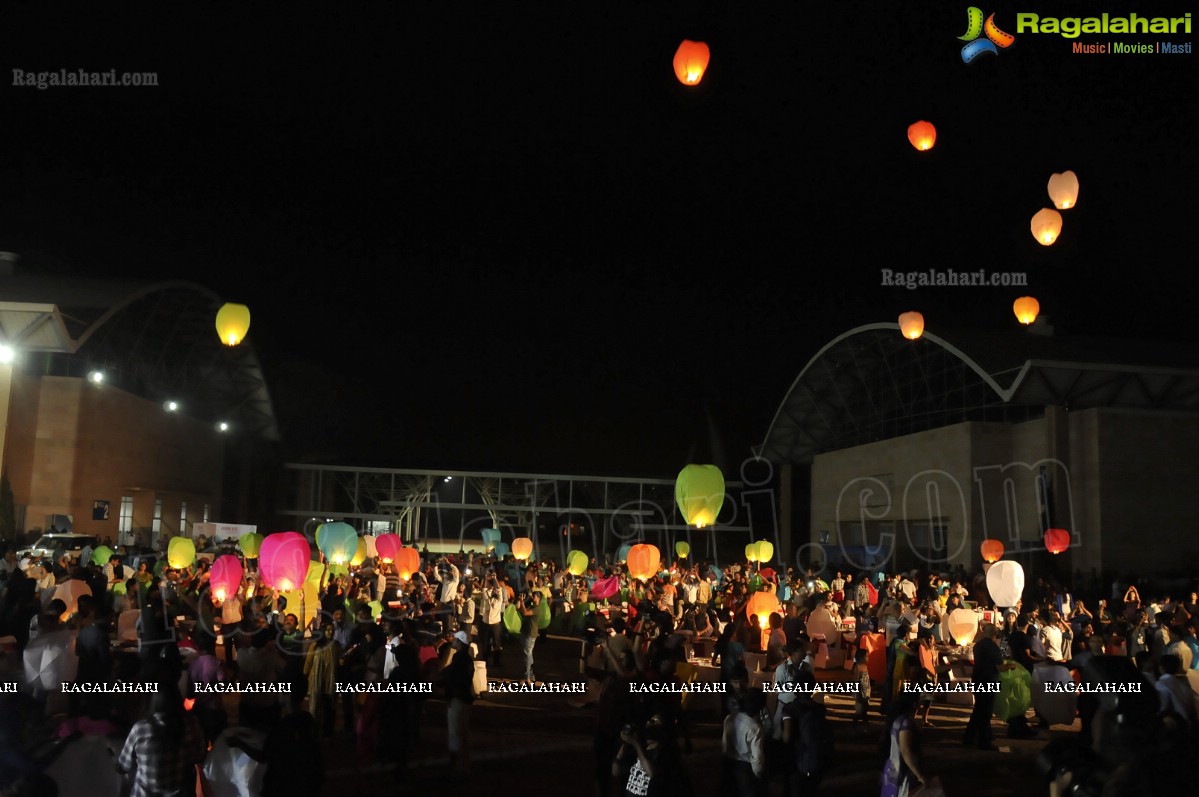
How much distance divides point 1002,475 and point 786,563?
1109 centimetres

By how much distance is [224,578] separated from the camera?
37.6 ft

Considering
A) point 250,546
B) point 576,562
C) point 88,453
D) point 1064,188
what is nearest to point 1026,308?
point 1064,188

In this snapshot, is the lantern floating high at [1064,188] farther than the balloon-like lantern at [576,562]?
No

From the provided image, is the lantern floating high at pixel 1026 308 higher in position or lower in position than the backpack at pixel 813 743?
higher

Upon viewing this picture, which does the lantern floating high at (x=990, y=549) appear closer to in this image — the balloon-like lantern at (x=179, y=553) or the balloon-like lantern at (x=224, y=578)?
the balloon-like lantern at (x=224, y=578)

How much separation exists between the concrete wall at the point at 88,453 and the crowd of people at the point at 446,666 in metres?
11.3

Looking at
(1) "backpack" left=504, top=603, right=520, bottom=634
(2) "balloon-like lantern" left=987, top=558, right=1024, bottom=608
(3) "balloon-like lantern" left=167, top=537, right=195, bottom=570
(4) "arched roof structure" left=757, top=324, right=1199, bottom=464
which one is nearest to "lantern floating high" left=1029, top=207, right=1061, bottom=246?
(2) "balloon-like lantern" left=987, top=558, right=1024, bottom=608

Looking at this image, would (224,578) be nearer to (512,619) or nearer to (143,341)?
(512,619)

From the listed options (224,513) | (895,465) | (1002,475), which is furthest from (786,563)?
(224,513)

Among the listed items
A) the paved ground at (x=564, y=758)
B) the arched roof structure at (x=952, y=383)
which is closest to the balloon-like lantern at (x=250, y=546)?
the paved ground at (x=564, y=758)

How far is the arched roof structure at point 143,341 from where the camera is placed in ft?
70.9

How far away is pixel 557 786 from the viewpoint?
7.56 meters

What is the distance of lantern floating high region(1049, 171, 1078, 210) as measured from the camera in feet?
44.5

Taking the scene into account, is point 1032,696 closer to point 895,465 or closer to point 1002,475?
point 1002,475
